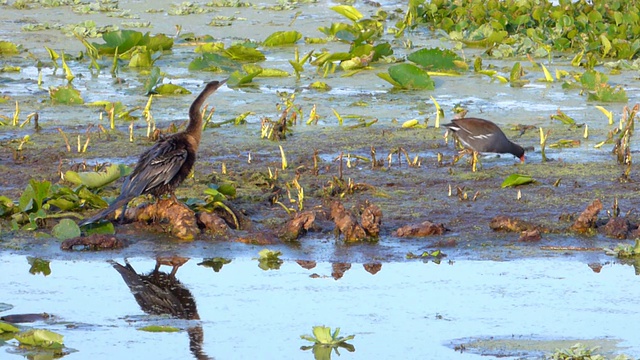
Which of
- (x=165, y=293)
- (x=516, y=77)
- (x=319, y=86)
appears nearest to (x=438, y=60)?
(x=516, y=77)

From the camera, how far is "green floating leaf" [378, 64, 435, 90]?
459 inches

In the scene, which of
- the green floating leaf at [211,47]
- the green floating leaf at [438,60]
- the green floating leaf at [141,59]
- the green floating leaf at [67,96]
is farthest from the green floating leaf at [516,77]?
the green floating leaf at [67,96]

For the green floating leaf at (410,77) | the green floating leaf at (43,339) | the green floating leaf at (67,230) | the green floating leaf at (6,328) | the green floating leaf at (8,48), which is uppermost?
the green floating leaf at (43,339)

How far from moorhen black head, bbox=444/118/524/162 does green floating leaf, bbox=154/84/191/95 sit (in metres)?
3.33

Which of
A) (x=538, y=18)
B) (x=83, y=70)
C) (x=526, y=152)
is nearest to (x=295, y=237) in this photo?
(x=526, y=152)

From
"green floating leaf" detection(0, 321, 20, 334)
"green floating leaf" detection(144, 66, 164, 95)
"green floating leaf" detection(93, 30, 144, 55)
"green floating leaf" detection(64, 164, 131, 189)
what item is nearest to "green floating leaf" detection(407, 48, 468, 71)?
"green floating leaf" detection(144, 66, 164, 95)

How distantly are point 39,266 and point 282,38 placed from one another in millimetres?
8451

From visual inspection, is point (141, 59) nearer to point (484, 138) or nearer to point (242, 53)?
point (242, 53)

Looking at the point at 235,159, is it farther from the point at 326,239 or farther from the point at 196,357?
the point at 196,357

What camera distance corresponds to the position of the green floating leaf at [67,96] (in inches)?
440

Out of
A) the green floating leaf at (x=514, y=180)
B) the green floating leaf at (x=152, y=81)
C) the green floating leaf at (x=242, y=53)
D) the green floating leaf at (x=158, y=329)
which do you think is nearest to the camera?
the green floating leaf at (x=158, y=329)

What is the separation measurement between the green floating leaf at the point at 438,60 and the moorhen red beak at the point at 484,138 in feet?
10.2

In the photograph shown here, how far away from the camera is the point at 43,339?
16.7 feet

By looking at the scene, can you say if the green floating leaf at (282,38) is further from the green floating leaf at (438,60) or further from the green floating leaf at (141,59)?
the green floating leaf at (438,60)
